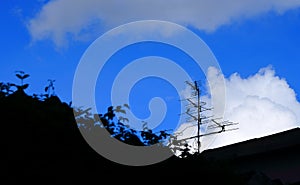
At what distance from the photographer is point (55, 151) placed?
397 cm

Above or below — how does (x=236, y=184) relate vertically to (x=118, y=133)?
below

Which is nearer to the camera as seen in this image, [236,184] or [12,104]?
[12,104]

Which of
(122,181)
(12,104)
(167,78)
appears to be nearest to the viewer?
(12,104)

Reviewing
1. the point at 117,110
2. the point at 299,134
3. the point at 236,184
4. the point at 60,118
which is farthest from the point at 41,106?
the point at 299,134

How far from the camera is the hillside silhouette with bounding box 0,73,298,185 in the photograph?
3.79m

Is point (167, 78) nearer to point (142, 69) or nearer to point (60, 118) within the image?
point (142, 69)

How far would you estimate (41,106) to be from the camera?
4156 millimetres

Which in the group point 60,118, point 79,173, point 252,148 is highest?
point 252,148

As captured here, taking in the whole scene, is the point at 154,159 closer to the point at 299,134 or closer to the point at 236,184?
the point at 236,184

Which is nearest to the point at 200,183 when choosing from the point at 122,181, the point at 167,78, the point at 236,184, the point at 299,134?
the point at 236,184

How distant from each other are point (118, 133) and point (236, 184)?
1.41 meters

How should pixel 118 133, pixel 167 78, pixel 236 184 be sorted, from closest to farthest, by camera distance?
pixel 118 133
pixel 236 184
pixel 167 78

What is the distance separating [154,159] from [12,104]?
4.75 ft

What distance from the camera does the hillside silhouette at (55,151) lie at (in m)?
3.79
